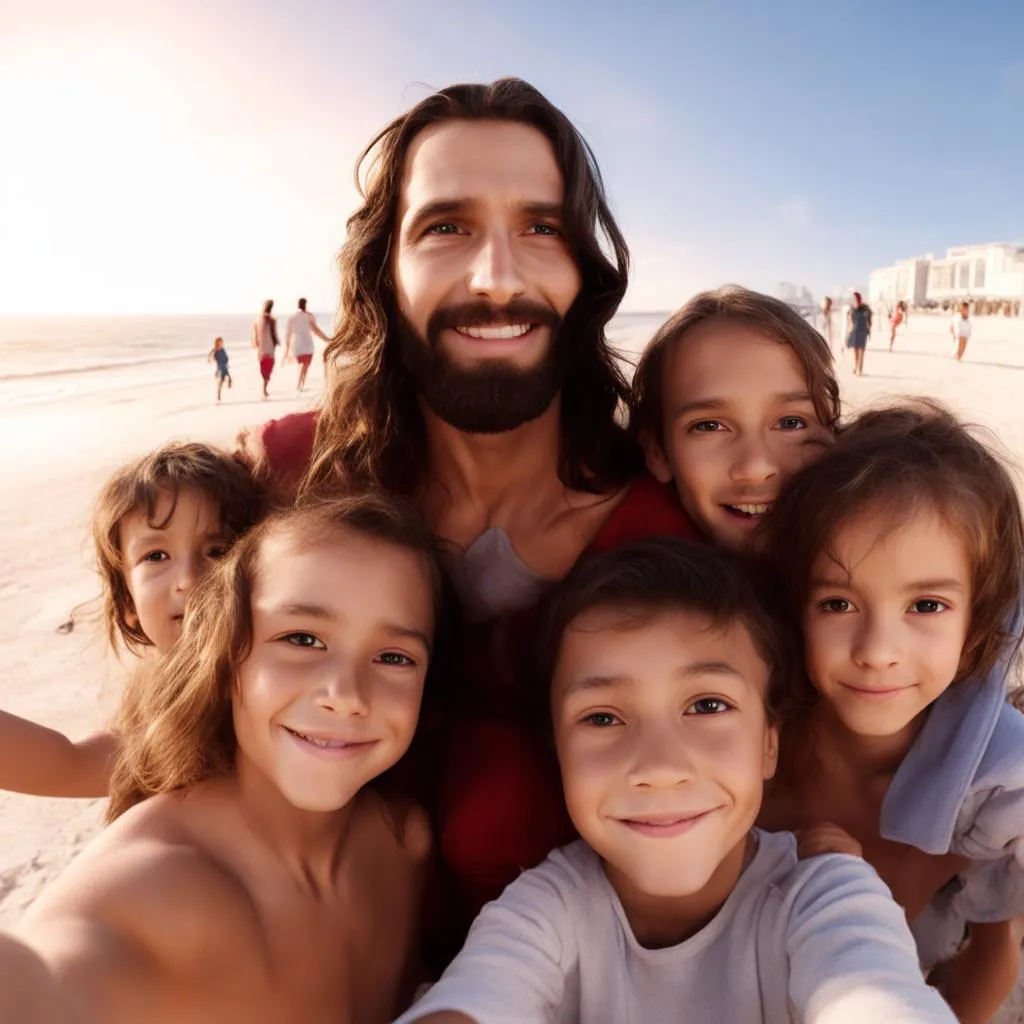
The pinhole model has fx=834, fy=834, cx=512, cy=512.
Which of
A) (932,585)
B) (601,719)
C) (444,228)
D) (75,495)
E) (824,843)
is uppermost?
(444,228)

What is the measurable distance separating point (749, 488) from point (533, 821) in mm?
1129

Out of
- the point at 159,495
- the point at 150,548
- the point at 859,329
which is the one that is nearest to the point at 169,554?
the point at 150,548

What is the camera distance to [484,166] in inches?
111

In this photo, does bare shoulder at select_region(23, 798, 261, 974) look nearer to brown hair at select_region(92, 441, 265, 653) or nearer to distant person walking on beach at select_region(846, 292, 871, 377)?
brown hair at select_region(92, 441, 265, 653)

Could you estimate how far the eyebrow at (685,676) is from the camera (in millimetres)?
1795

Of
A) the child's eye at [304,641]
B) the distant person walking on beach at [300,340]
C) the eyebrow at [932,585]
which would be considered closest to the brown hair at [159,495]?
the child's eye at [304,641]

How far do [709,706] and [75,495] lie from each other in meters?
9.00

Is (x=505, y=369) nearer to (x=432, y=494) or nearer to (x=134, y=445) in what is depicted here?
(x=432, y=494)

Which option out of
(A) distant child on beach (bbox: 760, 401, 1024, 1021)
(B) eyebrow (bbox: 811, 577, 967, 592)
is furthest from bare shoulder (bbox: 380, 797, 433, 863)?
(B) eyebrow (bbox: 811, 577, 967, 592)

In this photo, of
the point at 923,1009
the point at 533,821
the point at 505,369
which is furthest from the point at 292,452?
the point at 923,1009

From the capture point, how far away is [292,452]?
321cm

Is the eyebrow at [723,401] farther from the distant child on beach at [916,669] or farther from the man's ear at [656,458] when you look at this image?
the man's ear at [656,458]

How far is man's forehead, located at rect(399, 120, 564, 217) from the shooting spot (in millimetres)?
2809

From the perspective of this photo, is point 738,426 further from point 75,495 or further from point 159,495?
point 75,495
